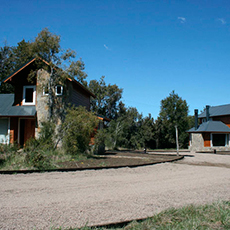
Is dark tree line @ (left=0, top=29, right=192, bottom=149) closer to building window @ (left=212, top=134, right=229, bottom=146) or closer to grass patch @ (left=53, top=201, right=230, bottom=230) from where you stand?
building window @ (left=212, top=134, right=229, bottom=146)

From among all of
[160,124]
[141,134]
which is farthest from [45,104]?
[160,124]

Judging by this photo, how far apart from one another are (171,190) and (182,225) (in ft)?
9.13

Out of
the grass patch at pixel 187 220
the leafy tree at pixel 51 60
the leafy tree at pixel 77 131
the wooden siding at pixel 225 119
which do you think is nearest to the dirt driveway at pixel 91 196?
the grass patch at pixel 187 220

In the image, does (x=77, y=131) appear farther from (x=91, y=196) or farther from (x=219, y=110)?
(x=219, y=110)

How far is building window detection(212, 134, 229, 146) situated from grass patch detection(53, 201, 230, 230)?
30935 mm

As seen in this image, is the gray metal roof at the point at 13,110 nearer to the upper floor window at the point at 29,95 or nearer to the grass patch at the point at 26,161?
the upper floor window at the point at 29,95

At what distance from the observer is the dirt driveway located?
4.48 m

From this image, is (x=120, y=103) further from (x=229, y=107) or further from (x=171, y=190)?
(x=171, y=190)

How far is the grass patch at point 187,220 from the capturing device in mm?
4199

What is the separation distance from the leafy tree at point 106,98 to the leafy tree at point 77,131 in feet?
94.6

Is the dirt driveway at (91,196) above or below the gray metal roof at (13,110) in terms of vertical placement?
below

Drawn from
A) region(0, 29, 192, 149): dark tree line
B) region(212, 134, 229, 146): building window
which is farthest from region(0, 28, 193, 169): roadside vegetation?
region(212, 134, 229, 146): building window

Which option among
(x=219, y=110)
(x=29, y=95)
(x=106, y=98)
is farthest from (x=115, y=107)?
(x=29, y=95)

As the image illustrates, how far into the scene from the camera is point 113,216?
15.3 feet
